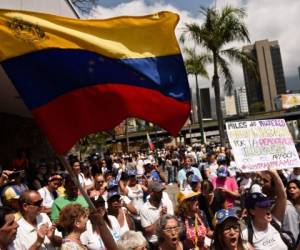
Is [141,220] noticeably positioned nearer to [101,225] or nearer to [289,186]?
[289,186]

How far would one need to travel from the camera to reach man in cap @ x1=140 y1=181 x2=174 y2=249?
5379mm

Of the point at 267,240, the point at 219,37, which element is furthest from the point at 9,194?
the point at 219,37

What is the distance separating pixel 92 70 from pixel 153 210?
2.36 meters

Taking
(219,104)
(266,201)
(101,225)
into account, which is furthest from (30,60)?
(219,104)

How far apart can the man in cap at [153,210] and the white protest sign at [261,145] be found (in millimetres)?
1126

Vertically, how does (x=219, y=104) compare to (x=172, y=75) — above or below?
above

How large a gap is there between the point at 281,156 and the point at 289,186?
0.35 meters

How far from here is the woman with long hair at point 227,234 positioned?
3596 mm

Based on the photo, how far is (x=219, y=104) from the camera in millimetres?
20344

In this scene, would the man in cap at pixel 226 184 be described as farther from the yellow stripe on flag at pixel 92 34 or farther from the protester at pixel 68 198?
the yellow stripe on flag at pixel 92 34

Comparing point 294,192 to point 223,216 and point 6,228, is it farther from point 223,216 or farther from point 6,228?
point 6,228

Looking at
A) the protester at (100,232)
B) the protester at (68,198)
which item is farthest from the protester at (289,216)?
the protester at (68,198)

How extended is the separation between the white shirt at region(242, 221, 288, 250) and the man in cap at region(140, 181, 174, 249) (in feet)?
5.07

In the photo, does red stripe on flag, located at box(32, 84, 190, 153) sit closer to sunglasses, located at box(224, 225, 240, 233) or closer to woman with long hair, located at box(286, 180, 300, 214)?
sunglasses, located at box(224, 225, 240, 233)
